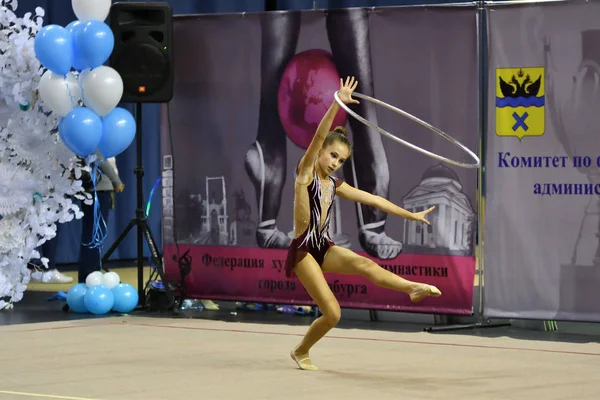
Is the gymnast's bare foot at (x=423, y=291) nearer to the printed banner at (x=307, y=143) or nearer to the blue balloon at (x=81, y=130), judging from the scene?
the printed banner at (x=307, y=143)

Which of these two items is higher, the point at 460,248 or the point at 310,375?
the point at 460,248

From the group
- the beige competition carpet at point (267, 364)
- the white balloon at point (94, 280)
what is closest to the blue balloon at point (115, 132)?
the white balloon at point (94, 280)

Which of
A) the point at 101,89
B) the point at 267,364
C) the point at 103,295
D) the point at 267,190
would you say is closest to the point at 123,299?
the point at 103,295

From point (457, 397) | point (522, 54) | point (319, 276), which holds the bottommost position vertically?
point (457, 397)

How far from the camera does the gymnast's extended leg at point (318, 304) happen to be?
20.7 ft

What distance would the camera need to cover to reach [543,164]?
816 centimetres

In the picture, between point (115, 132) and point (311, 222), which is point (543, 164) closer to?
point (311, 222)

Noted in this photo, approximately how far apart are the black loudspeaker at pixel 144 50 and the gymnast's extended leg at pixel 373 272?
335 centimetres

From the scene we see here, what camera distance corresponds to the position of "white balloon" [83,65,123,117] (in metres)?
8.85

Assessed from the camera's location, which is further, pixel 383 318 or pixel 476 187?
pixel 383 318

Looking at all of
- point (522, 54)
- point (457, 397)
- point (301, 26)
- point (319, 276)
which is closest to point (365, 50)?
point (301, 26)

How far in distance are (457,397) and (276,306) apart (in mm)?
3933

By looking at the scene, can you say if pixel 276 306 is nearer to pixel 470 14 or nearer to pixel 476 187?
pixel 476 187

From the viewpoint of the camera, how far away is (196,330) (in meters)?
8.32
